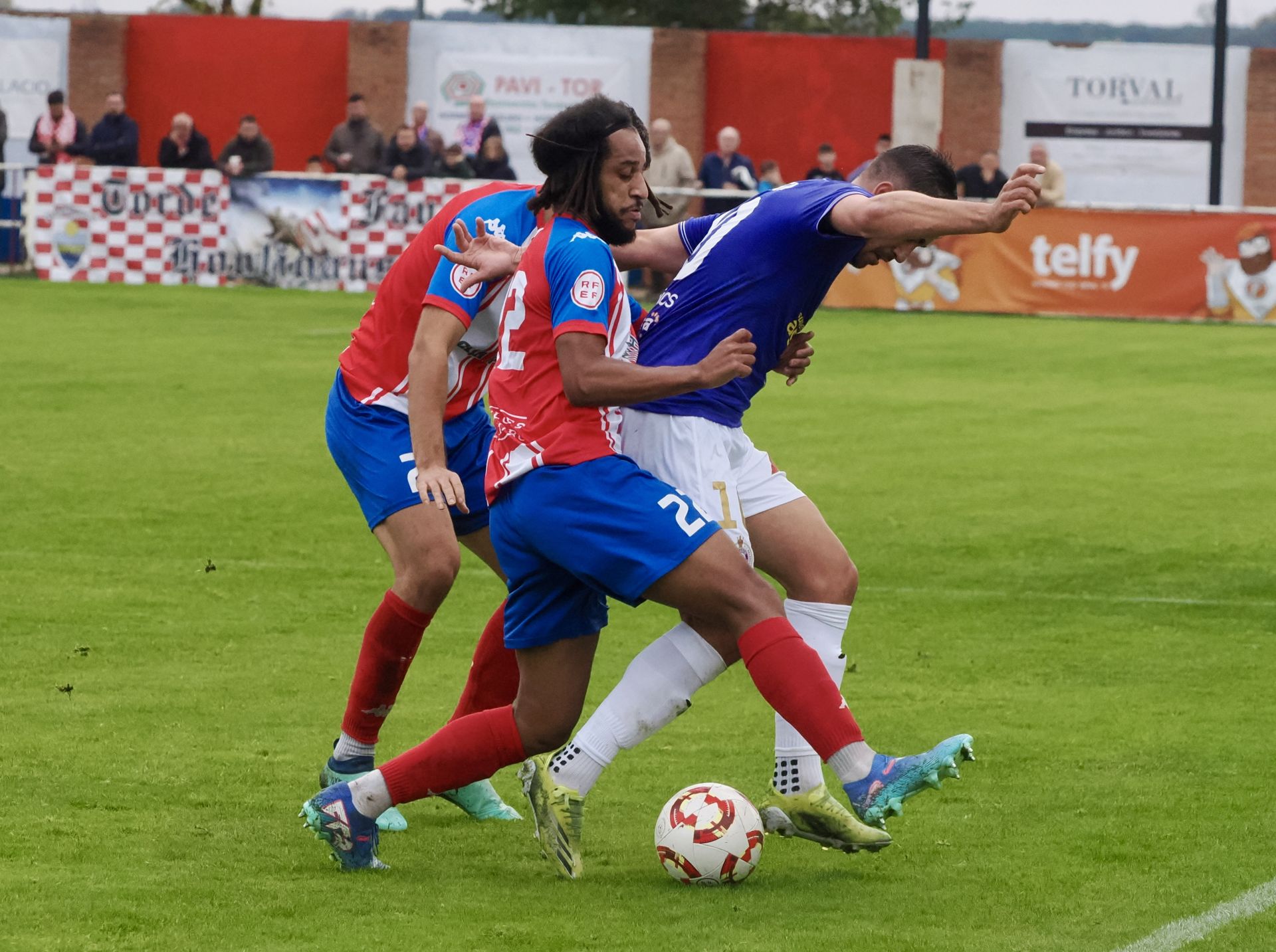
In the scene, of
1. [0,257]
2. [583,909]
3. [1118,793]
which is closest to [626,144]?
[583,909]

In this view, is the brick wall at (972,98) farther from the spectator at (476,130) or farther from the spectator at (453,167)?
the spectator at (453,167)

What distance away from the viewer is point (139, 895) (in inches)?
186

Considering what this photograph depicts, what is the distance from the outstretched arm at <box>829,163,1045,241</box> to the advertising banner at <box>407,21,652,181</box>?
30.8m

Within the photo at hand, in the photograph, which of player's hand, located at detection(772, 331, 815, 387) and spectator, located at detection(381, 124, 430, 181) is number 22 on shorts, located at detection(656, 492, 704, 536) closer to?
player's hand, located at detection(772, 331, 815, 387)

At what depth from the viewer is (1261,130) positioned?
124 ft

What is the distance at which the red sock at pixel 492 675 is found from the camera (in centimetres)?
570

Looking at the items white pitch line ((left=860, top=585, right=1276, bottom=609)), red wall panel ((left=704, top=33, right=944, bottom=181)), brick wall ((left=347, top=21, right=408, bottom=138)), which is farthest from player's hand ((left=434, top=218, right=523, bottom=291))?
red wall panel ((left=704, top=33, right=944, bottom=181))

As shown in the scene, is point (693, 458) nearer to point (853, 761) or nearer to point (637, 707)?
point (637, 707)

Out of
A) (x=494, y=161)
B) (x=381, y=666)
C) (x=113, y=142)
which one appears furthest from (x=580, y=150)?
(x=113, y=142)

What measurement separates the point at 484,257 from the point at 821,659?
1334mm

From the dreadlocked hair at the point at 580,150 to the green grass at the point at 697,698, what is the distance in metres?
1.64

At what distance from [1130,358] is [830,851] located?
14.4 m

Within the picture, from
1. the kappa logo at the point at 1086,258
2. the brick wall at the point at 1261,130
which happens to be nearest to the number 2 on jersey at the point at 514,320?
the kappa logo at the point at 1086,258

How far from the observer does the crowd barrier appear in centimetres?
2261
